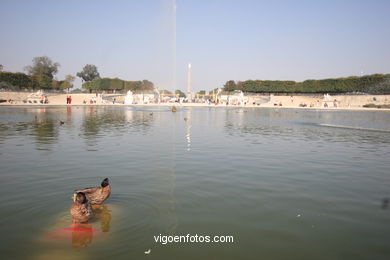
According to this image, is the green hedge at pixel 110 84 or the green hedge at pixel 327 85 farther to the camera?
the green hedge at pixel 110 84

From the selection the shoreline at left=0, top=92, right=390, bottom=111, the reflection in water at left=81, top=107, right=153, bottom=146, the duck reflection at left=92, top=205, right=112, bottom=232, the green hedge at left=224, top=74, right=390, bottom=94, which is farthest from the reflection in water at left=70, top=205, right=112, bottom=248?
the green hedge at left=224, top=74, right=390, bottom=94

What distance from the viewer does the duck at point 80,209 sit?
5664 mm

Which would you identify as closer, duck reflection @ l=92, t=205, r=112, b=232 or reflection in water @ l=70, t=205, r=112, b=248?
reflection in water @ l=70, t=205, r=112, b=248

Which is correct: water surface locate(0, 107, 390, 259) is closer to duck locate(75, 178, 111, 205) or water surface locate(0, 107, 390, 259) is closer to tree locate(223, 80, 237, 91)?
duck locate(75, 178, 111, 205)

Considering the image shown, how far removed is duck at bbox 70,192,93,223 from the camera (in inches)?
223

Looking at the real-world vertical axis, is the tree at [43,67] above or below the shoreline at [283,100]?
above

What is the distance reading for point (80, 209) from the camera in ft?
18.7

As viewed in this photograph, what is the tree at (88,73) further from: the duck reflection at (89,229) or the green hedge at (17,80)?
the duck reflection at (89,229)

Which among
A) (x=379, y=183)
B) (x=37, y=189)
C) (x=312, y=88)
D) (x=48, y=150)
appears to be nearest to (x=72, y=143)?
(x=48, y=150)

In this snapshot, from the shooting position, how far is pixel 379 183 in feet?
29.3

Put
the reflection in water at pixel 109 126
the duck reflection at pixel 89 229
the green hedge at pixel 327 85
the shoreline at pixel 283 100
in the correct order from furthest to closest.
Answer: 1. the green hedge at pixel 327 85
2. the shoreline at pixel 283 100
3. the reflection in water at pixel 109 126
4. the duck reflection at pixel 89 229

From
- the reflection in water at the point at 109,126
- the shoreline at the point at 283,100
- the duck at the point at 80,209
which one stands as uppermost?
the shoreline at the point at 283,100

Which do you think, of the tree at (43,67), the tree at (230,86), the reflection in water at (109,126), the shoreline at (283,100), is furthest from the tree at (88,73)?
the reflection in water at (109,126)

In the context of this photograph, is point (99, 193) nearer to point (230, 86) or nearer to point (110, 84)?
point (110, 84)
